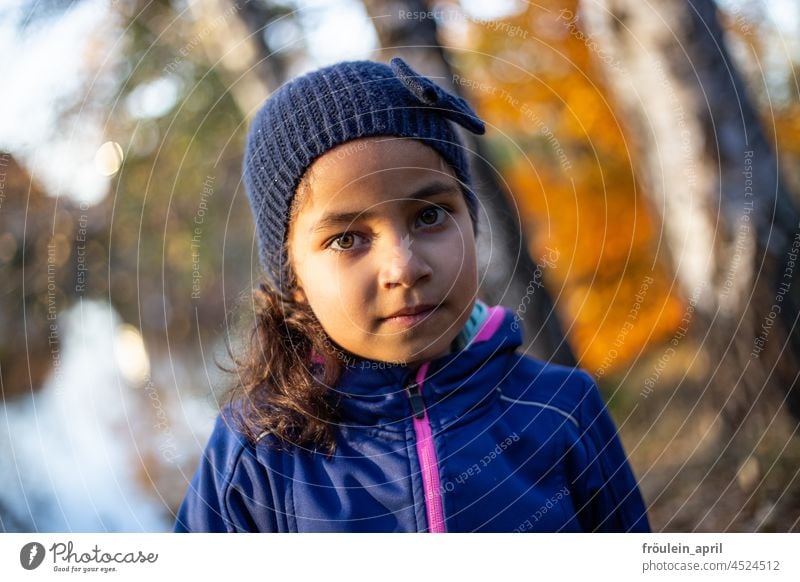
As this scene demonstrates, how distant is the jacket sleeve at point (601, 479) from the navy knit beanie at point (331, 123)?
0.33 m

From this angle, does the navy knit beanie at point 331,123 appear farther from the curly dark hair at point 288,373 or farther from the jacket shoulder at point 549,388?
the jacket shoulder at point 549,388

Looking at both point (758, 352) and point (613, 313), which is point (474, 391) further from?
point (613, 313)

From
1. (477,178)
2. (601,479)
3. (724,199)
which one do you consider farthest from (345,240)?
(724,199)

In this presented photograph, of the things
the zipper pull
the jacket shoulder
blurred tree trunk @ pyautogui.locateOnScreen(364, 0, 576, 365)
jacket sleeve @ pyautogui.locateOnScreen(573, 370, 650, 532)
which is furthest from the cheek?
blurred tree trunk @ pyautogui.locateOnScreen(364, 0, 576, 365)

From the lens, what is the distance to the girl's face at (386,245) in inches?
34.1

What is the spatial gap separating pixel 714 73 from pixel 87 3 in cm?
126

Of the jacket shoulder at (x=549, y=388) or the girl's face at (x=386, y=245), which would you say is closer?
the girl's face at (x=386, y=245)

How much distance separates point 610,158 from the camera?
281cm

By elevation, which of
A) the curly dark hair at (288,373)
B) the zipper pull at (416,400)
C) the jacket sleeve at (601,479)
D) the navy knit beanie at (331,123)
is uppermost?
the navy knit beanie at (331,123)

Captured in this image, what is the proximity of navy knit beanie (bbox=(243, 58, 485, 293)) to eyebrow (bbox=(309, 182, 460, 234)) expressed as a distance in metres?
0.06

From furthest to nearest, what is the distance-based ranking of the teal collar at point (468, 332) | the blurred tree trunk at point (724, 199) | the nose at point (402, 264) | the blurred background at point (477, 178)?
the blurred tree trunk at point (724, 199)
the blurred background at point (477, 178)
the teal collar at point (468, 332)
the nose at point (402, 264)

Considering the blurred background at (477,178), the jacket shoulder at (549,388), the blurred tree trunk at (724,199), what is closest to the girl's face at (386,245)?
the jacket shoulder at (549,388)

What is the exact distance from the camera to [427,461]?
3.04 ft

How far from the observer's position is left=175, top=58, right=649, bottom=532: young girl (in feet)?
2.92
